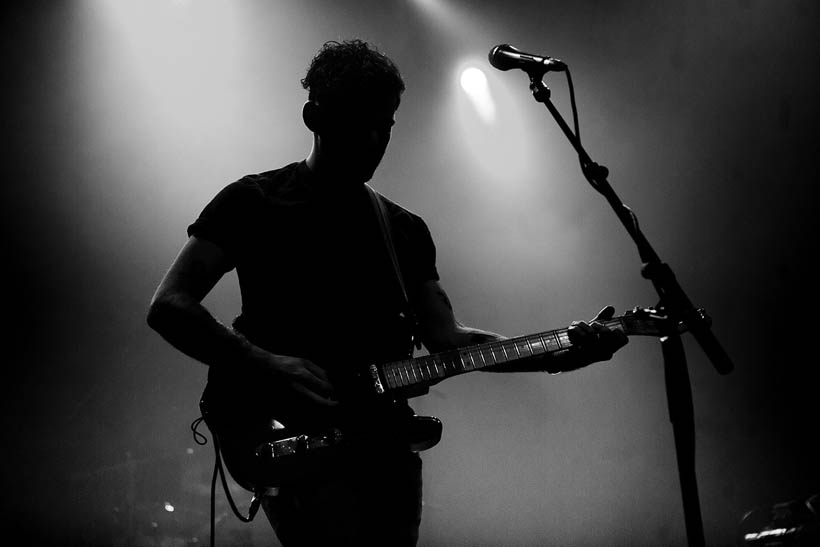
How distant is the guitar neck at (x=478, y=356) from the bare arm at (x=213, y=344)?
0.23 m

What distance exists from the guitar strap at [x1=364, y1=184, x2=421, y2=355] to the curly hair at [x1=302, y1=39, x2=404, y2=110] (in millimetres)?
387

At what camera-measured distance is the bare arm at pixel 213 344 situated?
178cm

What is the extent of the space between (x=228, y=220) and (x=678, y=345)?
1.42m

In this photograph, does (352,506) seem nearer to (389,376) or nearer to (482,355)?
(389,376)

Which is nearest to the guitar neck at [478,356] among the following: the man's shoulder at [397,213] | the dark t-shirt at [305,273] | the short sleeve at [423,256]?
the dark t-shirt at [305,273]

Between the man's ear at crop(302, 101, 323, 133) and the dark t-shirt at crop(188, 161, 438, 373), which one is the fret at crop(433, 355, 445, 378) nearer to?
the dark t-shirt at crop(188, 161, 438, 373)

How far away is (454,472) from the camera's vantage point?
5422 millimetres

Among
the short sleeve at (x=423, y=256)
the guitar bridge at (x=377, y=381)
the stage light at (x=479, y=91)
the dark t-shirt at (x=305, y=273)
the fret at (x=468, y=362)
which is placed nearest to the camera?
the guitar bridge at (x=377, y=381)

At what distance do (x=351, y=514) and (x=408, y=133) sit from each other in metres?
4.84

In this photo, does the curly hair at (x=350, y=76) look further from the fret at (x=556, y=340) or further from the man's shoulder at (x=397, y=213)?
the fret at (x=556, y=340)

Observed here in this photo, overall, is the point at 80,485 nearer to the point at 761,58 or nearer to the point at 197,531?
the point at 197,531

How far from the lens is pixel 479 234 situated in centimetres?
601

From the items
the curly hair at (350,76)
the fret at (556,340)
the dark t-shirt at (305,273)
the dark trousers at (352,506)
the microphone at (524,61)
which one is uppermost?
the curly hair at (350,76)

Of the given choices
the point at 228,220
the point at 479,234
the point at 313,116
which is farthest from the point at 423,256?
the point at 479,234
